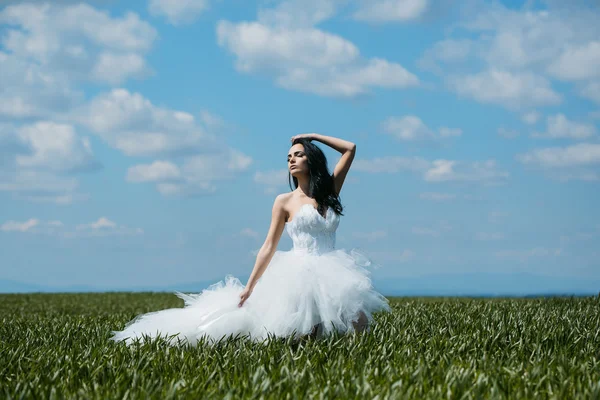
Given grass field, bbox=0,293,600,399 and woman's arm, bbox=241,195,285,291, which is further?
woman's arm, bbox=241,195,285,291

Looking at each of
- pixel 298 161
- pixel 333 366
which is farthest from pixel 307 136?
pixel 333 366

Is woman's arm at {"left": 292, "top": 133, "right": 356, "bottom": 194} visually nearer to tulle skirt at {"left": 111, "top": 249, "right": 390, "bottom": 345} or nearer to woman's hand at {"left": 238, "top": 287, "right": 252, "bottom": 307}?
tulle skirt at {"left": 111, "top": 249, "right": 390, "bottom": 345}

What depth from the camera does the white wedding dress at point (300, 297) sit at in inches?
283

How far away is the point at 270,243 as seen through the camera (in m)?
7.48

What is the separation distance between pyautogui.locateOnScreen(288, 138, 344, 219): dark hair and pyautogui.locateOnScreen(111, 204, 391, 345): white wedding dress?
12cm

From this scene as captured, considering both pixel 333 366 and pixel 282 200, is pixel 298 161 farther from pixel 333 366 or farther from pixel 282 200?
pixel 333 366

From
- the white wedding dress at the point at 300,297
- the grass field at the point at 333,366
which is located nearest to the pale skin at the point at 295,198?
the white wedding dress at the point at 300,297

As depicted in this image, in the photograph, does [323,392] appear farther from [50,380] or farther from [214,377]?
[50,380]

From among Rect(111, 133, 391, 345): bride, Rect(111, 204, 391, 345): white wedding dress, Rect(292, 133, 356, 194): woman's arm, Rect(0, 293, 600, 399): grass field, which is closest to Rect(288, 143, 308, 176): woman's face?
Rect(111, 133, 391, 345): bride

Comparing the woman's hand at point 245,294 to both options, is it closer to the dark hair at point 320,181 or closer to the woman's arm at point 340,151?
the dark hair at point 320,181

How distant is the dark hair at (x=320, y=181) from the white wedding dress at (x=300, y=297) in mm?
122

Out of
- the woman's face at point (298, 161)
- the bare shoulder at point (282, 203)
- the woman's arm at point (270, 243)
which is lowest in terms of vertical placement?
the woman's arm at point (270, 243)

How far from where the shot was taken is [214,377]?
591cm

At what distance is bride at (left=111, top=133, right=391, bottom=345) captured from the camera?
7199mm
